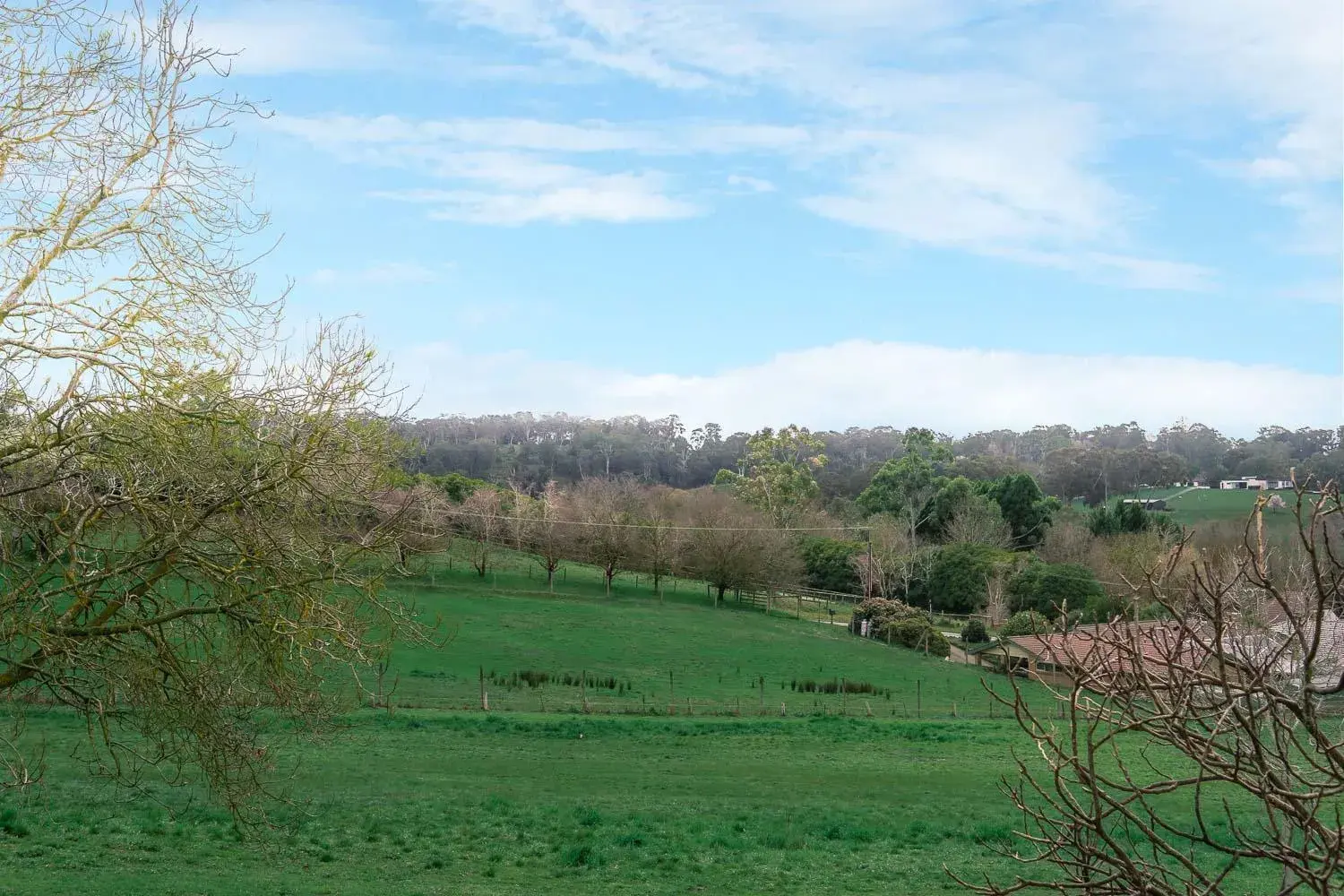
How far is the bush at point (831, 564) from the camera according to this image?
7069 cm

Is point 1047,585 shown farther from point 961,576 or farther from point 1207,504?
point 1207,504

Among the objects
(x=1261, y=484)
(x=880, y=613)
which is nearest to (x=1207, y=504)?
(x=880, y=613)

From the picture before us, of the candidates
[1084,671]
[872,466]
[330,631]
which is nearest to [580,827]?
[330,631]

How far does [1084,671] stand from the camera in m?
3.23

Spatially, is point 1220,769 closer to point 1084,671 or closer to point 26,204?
point 1084,671

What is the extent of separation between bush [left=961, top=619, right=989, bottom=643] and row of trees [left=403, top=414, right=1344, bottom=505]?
30.7 meters

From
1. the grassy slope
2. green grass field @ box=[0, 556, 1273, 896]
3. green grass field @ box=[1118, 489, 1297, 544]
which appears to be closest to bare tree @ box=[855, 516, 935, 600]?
the grassy slope

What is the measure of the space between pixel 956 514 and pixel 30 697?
69448mm

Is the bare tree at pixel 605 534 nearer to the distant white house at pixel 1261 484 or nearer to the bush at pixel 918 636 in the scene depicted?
the bush at pixel 918 636

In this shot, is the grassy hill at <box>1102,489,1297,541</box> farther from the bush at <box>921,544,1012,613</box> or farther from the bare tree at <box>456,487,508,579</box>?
the bare tree at <box>456,487,508,579</box>

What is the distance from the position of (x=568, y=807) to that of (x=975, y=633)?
43353mm

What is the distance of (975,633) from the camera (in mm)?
56781

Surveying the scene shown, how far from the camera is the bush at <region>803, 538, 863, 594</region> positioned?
232 feet

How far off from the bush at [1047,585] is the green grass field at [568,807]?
1909cm
